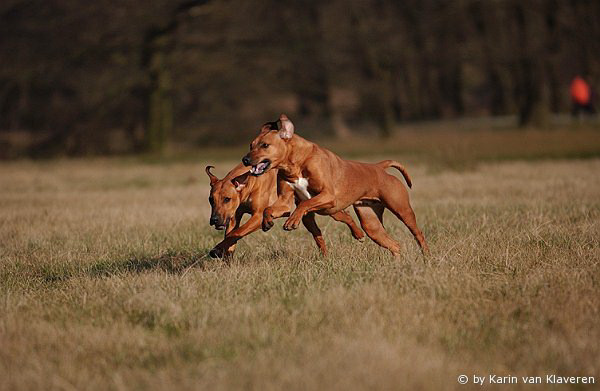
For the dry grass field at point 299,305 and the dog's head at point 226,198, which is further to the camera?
A: the dog's head at point 226,198

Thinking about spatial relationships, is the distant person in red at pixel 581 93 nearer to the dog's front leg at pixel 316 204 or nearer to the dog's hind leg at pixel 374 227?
the dog's hind leg at pixel 374 227

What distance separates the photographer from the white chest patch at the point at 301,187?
693cm

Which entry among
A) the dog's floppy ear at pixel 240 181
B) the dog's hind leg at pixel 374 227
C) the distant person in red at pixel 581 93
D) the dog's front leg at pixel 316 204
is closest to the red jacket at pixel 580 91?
the distant person in red at pixel 581 93

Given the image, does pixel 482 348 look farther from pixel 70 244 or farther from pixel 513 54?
pixel 513 54

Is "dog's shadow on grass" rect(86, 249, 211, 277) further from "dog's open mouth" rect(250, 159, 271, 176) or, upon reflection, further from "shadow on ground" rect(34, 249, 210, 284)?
"dog's open mouth" rect(250, 159, 271, 176)

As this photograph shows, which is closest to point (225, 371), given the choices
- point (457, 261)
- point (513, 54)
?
point (457, 261)

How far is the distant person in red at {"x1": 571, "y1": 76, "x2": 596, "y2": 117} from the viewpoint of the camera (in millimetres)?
36250

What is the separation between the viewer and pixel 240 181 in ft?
24.0

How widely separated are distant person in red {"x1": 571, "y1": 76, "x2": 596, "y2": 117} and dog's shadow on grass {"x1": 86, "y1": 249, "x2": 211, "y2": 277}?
31100mm

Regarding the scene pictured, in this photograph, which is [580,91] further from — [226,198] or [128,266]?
[128,266]

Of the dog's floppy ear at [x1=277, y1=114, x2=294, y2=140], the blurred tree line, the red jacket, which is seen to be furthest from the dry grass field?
the red jacket

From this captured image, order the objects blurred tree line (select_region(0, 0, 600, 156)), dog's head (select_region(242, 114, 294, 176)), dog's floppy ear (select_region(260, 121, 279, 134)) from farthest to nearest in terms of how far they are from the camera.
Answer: blurred tree line (select_region(0, 0, 600, 156))
dog's floppy ear (select_region(260, 121, 279, 134))
dog's head (select_region(242, 114, 294, 176))

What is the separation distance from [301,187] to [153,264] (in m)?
1.60

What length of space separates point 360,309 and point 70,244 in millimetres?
4537
